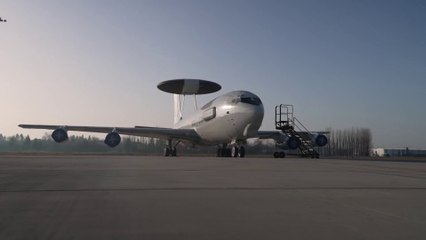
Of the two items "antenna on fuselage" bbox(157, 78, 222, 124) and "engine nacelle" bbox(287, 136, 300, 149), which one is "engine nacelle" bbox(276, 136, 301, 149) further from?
"antenna on fuselage" bbox(157, 78, 222, 124)

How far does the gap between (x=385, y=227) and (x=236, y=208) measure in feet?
7.21

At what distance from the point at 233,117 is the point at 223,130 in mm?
2081

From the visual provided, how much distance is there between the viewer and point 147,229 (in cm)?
473

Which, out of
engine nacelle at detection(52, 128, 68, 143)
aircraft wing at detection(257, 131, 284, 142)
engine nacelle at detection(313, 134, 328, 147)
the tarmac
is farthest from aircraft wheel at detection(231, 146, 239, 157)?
the tarmac

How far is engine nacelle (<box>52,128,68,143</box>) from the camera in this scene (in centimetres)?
3600

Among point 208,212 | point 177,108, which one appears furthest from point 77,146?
point 208,212

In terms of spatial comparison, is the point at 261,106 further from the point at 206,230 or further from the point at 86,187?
the point at 206,230

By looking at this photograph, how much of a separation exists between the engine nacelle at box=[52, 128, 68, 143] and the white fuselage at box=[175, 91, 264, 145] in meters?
13.2

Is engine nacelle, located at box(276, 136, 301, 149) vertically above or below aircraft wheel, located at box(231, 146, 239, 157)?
above

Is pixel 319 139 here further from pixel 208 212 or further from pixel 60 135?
pixel 208 212

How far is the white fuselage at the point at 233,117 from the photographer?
30531 mm

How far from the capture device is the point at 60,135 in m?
36.4

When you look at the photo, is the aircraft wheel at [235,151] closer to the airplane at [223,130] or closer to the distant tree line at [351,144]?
the airplane at [223,130]

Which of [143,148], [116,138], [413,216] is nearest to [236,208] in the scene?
[413,216]
